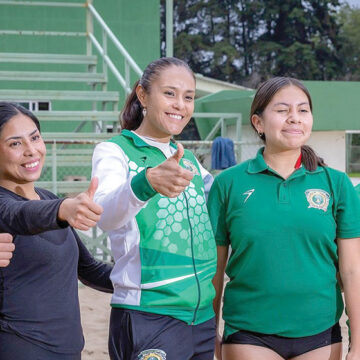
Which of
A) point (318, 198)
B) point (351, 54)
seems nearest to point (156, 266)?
point (318, 198)

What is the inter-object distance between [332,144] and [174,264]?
55.7 feet

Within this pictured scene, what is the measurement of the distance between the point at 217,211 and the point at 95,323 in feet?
12.8

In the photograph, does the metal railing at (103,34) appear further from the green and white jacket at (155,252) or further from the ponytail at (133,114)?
the green and white jacket at (155,252)

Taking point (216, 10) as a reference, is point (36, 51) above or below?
below

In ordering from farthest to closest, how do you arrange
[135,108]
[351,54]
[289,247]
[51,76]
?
[351,54] → [51,76] → [135,108] → [289,247]

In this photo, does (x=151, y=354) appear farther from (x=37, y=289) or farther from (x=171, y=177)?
(x=171, y=177)

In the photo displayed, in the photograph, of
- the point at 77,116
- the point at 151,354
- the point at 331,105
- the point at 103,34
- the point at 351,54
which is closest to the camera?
the point at 151,354

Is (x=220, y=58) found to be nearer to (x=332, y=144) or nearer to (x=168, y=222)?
(x=332, y=144)

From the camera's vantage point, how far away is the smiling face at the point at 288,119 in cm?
250

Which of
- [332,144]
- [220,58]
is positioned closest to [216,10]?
[220,58]

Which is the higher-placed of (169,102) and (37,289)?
(169,102)

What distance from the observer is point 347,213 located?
243cm

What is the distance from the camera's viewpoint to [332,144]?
18.7m

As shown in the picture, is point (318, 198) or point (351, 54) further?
point (351, 54)
